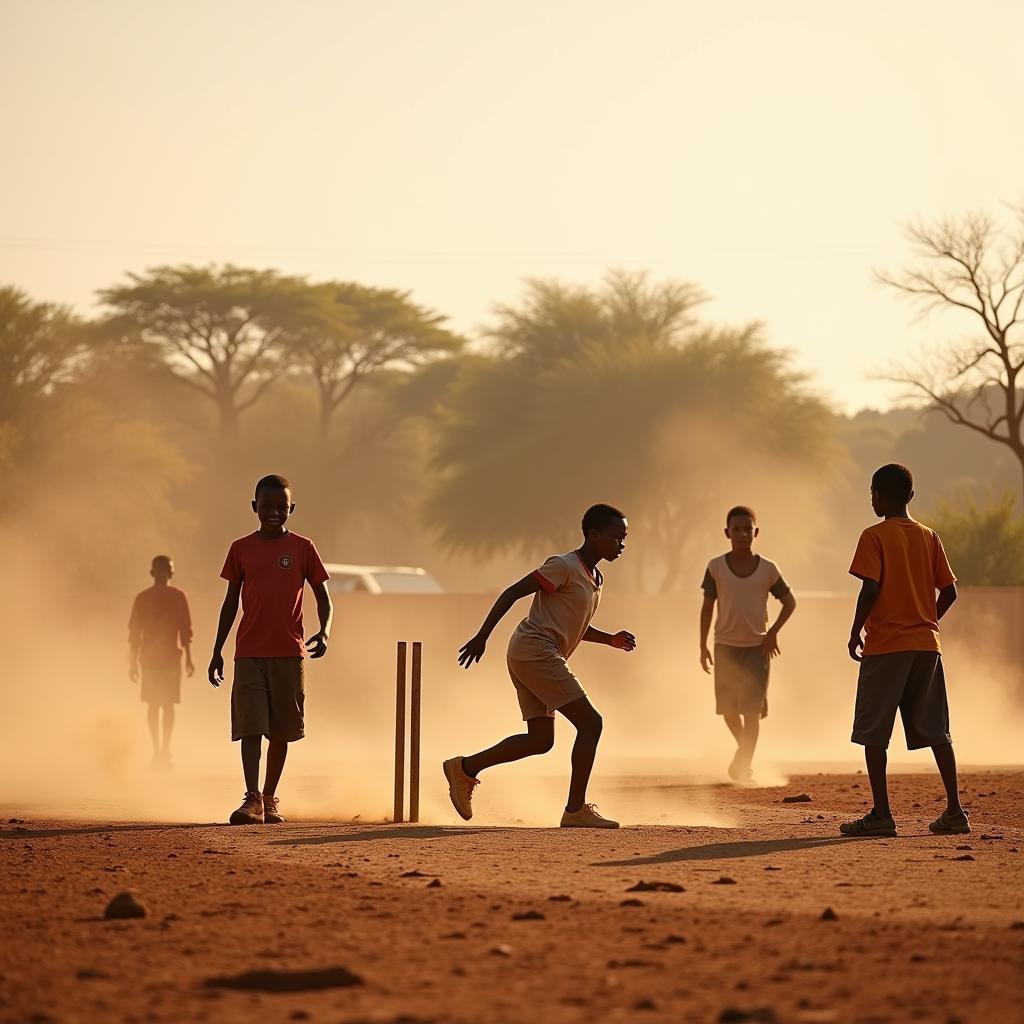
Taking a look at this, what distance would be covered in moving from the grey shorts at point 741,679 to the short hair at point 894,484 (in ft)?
13.7

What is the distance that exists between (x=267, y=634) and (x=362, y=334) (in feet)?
188

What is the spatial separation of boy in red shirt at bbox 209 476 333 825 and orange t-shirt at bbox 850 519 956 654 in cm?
297

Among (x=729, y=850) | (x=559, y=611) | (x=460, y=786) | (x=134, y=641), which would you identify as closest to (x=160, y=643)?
(x=134, y=641)

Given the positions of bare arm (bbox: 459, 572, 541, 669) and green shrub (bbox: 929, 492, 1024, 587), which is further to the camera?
green shrub (bbox: 929, 492, 1024, 587)

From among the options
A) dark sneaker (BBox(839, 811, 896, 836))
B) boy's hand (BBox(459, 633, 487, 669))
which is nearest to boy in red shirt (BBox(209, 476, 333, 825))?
boy's hand (BBox(459, 633, 487, 669))

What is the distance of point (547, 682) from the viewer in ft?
33.6

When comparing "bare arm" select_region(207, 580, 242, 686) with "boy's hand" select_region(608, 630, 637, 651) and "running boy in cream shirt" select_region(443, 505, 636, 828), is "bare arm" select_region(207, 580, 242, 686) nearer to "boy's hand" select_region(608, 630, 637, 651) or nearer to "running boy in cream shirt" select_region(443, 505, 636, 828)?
"running boy in cream shirt" select_region(443, 505, 636, 828)

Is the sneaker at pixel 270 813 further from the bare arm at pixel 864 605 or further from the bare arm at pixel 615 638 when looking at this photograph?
the bare arm at pixel 864 605

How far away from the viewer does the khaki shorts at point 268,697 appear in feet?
35.7

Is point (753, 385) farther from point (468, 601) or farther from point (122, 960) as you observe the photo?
point (122, 960)

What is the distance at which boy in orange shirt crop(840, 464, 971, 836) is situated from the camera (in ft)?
32.1

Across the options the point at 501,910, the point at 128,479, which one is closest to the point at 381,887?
the point at 501,910

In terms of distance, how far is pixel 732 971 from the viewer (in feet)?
18.6

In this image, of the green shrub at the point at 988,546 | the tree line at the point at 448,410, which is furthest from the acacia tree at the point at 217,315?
the green shrub at the point at 988,546
